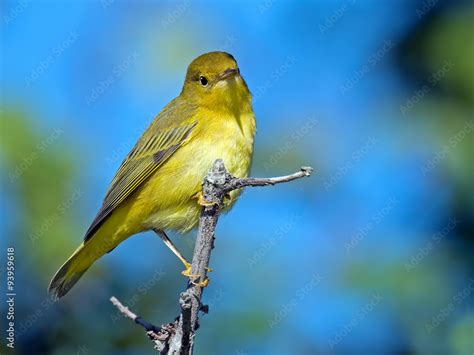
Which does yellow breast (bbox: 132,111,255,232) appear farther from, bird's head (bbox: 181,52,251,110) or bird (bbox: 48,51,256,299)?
bird's head (bbox: 181,52,251,110)

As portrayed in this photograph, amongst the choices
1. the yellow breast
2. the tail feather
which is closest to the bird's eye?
the yellow breast

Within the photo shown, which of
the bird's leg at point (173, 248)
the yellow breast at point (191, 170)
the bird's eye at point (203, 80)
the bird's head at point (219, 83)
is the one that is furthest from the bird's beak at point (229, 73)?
the bird's leg at point (173, 248)

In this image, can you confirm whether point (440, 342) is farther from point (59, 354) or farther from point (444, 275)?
point (59, 354)

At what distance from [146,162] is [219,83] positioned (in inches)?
32.2

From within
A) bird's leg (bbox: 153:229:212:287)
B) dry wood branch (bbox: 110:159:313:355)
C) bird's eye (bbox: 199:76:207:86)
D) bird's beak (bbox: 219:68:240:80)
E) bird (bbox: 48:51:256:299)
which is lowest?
dry wood branch (bbox: 110:159:313:355)

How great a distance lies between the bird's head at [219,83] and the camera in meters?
5.36

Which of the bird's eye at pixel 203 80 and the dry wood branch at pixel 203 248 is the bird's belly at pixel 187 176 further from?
the dry wood branch at pixel 203 248

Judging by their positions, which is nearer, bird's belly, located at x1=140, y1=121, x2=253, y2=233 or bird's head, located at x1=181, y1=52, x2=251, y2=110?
bird's belly, located at x1=140, y1=121, x2=253, y2=233

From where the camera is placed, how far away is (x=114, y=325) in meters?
4.43

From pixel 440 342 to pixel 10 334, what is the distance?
2812mm

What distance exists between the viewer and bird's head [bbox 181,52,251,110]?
536 centimetres

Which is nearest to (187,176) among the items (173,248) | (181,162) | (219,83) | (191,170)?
(191,170)

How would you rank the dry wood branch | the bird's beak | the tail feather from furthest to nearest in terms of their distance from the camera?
the bird's beak < the tail feather < the dry wood branch

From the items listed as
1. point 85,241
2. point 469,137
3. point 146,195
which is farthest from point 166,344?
point 469,137
